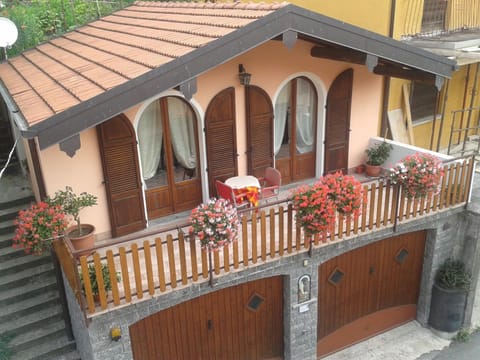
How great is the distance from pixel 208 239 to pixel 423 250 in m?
5.53

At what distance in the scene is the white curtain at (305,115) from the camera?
1012 centimetres

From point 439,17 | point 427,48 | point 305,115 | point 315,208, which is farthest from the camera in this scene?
point 439,17

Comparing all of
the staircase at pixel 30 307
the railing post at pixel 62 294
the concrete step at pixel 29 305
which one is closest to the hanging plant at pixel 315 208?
the railing post at pixel 62 294

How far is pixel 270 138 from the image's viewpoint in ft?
32.3

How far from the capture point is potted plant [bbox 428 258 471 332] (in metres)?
9.81

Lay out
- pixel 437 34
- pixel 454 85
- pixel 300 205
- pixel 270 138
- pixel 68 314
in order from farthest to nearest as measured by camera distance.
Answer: pixel 454 85 → pixel 437 34 → pixel 270 138 → pixel 68 314 → pixel 300 205

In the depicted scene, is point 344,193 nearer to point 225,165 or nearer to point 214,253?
point 214,253

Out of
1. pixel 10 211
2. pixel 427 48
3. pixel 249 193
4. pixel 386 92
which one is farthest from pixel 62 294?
pixel 427 48

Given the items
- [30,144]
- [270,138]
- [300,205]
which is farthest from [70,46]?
[300,205]

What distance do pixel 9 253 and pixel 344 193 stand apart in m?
6.26

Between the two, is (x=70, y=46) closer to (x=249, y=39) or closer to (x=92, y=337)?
(x=249, y=39)

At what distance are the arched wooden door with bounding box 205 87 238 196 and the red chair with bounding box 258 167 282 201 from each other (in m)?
0.67

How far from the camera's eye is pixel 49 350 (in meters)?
8.04

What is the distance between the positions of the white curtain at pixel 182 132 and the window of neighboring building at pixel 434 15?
743 cm
